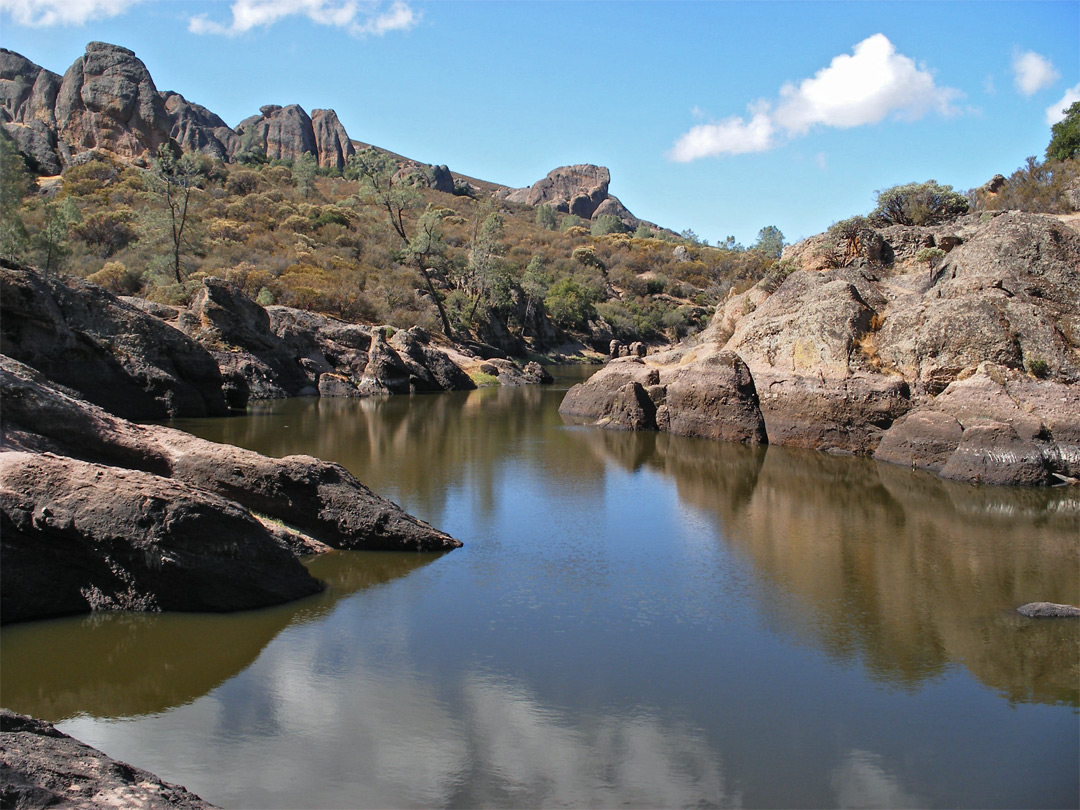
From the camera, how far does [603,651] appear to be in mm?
7824

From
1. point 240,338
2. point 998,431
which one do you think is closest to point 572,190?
point 240,338

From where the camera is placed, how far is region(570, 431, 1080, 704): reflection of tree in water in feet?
25.9

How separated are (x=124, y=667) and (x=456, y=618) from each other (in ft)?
10.4

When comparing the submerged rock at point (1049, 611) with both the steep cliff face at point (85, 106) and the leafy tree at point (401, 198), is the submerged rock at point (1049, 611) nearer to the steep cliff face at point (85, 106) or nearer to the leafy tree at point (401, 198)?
the leafy tree at point (401, 198)

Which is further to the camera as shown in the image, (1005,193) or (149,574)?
(1005,193)

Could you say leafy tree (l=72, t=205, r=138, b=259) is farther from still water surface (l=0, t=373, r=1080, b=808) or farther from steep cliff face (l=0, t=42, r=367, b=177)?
still water surface (l=0, t=373, r=1080, b=808)

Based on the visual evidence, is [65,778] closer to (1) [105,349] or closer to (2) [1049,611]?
(2) [1049,611]

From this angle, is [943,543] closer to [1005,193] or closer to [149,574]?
[149,574]

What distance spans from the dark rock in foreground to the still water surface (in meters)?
1.38

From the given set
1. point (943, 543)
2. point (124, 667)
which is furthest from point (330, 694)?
point (943, 543)

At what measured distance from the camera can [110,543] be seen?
783 cm

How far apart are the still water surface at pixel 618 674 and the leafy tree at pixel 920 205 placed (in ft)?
57.4

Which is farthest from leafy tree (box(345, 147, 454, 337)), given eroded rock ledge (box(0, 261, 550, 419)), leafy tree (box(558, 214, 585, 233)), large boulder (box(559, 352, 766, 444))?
leafy tree (box(558, 214, 585, 233))

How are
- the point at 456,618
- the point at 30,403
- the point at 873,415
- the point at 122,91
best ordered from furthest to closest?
the point at 122,91
the point at 873,415
the point at 30,403
the point at 456,618
